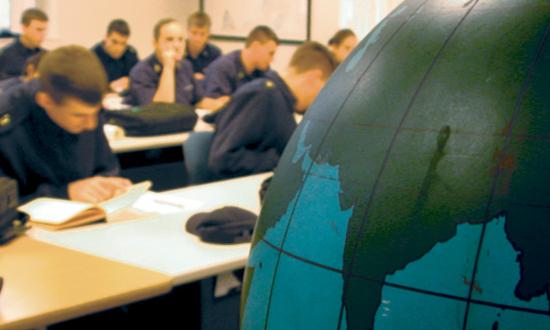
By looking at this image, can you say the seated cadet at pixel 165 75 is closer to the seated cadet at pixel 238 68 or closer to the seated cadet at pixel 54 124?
the seated cadet at pixel 238 68

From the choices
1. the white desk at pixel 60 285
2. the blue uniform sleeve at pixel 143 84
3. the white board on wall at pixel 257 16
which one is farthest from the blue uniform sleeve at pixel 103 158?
the white board on wall at pixel 257 16

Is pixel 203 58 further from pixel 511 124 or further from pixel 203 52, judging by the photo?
pixel 511 124

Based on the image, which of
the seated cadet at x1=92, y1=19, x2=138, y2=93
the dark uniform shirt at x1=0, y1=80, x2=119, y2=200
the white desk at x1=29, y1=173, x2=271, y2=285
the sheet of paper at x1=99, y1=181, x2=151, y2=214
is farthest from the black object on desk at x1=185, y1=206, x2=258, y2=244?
the seated cadet at x1=92, y1=19, x2=138, y2=93

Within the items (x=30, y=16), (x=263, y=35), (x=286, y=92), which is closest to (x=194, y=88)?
(x=263, y=35)

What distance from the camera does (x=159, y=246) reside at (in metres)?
1.78

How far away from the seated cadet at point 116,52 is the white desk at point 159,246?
153 inches

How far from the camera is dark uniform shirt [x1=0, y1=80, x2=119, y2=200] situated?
238 centimetres

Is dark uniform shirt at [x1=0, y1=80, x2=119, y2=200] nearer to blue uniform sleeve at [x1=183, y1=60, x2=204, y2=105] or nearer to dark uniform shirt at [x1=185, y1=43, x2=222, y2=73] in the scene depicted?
blue uniform sleeve at [x1=183, y1=60, x2=204, y2=105]

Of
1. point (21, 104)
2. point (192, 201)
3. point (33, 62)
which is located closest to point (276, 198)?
point (192, 201)

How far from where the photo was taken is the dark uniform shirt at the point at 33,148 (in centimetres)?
238

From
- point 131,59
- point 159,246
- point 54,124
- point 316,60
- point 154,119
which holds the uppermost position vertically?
point 316,60

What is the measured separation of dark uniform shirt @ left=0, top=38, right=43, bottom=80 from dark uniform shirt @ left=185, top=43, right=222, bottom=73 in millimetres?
1269

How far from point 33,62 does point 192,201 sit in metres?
2.07

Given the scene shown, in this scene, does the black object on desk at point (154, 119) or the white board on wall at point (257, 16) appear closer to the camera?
the black object on desk at point (154, 119)
